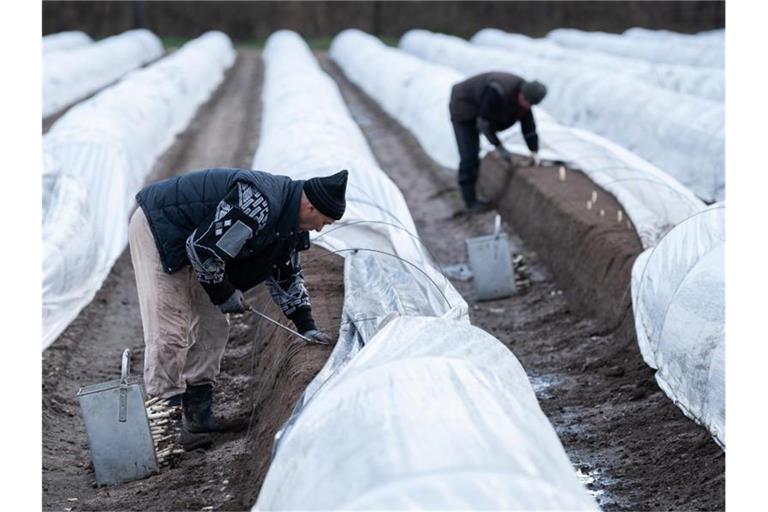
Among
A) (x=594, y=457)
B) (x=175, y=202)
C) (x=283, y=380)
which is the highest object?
(x=175, y=202)

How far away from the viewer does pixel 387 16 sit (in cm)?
3631

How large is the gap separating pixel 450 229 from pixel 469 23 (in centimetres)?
2596

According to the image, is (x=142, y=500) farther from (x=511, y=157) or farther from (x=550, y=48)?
(x=550, y=48)

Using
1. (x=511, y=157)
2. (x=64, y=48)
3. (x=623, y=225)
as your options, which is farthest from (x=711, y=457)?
(x=64, y=48)

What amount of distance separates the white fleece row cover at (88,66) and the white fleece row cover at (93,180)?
10.8ft

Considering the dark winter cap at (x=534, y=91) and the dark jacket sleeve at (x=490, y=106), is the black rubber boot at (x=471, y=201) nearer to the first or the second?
the dark jacket sleeve at (x=490, y=106)

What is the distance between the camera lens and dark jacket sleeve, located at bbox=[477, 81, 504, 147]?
10469 millimetres

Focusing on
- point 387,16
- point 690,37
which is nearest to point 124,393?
point 690,37

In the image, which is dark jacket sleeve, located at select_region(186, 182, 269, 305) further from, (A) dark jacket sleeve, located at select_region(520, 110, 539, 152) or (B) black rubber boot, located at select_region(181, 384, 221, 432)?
(A) dark jacket sleeve, located at select_region(520, 110, 539, 152)

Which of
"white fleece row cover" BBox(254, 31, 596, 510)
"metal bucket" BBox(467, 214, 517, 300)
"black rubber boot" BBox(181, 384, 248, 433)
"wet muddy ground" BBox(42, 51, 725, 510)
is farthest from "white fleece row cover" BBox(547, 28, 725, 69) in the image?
"white fleece row cover" BBox(254, 31, 596, 510)

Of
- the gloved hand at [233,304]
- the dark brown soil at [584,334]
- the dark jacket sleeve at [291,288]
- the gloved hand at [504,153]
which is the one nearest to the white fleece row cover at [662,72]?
the dark brown soil at [584,334]

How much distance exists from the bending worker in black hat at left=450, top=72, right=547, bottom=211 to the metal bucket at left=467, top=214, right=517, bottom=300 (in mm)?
1952

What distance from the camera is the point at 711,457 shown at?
17.7 feet

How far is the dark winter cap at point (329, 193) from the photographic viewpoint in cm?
484
